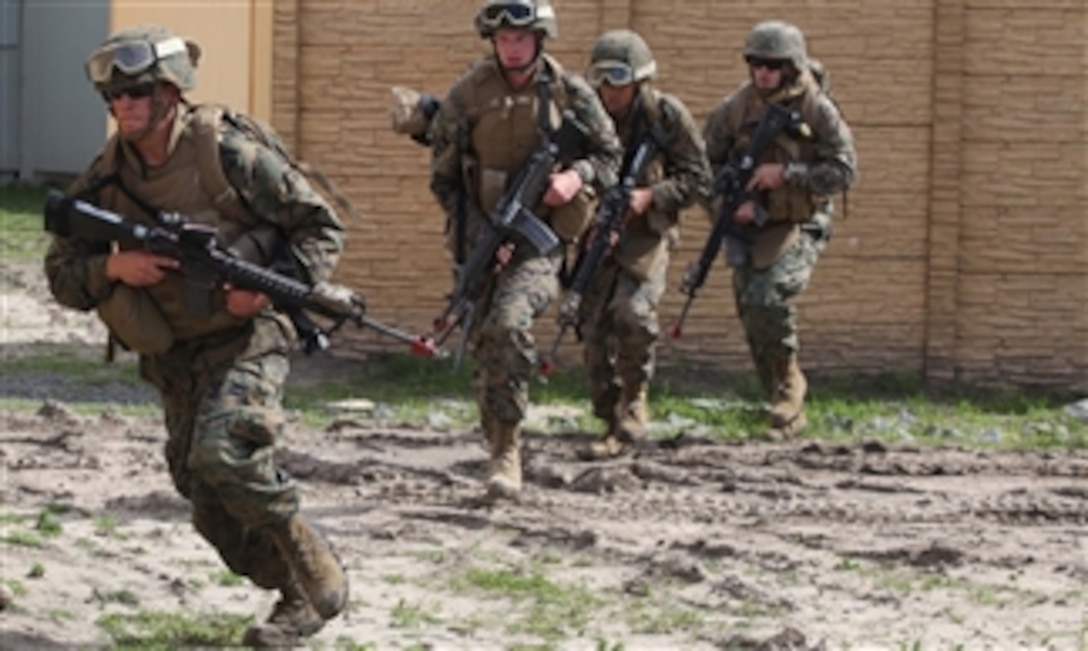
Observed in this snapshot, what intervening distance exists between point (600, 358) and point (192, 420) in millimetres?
4342

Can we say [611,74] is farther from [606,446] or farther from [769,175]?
[606,446]

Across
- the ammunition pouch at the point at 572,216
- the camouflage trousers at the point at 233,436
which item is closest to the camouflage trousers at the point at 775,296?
the ammunition pouch at the point at 572,216

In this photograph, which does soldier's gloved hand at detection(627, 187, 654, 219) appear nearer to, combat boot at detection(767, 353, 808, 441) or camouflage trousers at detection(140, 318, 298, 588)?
combat boot at detection(767, 353, 808, 441)

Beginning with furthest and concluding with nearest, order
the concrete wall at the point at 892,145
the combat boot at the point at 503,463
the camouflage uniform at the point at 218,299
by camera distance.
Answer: the concrete wall at the point at 892,145 → the combat boot at the point at 503,463 → the camouflage uniform at the point at 218,299

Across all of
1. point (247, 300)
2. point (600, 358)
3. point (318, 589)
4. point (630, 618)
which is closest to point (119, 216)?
point (247, 300)

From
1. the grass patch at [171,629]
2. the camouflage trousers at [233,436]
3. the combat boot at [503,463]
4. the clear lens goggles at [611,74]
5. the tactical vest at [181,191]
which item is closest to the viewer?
the camouflage trousers at [233,436]

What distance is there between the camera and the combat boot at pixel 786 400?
11.9 m

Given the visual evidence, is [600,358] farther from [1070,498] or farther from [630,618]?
[630,618]

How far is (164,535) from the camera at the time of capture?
9.05 metres

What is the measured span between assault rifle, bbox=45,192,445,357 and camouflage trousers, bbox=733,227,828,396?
4810 mm

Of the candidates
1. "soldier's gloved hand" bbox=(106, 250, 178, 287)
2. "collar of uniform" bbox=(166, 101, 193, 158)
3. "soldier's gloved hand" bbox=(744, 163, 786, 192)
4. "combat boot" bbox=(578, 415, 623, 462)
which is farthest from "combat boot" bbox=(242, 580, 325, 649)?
"soldier's gloved hand" bbox=(744, 163, 786, 192)

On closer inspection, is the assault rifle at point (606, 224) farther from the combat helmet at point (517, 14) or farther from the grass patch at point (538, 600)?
the grass patch at point (538, 600)

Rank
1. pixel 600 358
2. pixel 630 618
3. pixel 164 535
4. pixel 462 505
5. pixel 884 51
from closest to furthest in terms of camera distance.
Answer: pixel 630 618
pixel 164 535
pixel 462 505
pixel 600 358
pixel 884 51

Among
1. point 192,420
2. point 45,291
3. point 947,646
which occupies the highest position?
point 192,420
